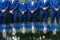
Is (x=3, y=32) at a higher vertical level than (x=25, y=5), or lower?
lower

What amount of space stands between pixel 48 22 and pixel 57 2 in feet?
1.11

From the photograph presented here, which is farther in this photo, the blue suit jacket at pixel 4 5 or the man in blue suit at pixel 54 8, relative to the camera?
the blue suit jacket at pixel 4 5

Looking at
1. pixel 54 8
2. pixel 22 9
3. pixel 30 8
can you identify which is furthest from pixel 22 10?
pixel 54 8

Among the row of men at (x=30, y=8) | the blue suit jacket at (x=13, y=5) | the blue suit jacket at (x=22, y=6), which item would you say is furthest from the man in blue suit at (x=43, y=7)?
the blue suit jacket at (x=13, y=5)

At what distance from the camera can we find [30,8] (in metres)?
3.40

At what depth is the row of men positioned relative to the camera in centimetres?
336

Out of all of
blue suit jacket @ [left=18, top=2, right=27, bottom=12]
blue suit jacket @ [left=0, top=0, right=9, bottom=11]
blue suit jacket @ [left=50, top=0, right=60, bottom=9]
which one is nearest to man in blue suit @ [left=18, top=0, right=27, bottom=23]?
blue suit jacket @ [left=18, top=2, right=27, bottom=12]

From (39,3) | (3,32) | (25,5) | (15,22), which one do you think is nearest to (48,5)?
(39,3)

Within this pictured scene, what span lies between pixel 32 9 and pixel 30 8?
36 mm

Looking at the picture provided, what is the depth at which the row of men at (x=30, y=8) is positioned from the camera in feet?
11.0

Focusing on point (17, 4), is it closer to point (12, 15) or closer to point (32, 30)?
point (12, 15)

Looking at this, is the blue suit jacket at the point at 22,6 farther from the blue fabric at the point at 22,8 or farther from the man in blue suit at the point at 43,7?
the man in blue suit at the point at 43,7

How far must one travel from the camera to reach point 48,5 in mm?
3377

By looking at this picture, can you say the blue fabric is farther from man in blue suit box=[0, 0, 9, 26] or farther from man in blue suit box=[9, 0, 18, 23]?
man in blue suit box=[0, 0, 9, 26]
